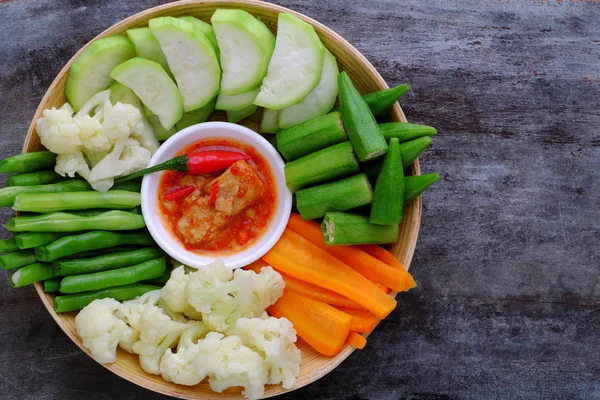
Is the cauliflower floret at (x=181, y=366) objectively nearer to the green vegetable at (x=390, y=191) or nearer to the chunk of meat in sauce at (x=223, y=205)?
the chunk of meat in sauce at (x=223, y=205)

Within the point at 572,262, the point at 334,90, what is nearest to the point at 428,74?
the point at 334,90

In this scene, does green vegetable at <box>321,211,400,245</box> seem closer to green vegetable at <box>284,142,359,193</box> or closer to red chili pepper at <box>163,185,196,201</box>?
green vegetable at <box>284,142,359,193</box>

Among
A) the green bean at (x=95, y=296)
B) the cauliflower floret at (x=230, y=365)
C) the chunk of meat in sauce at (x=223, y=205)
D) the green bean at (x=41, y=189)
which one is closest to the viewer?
the cauliflower floret at (x=230, y=365)

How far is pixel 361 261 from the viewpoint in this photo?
3.21m

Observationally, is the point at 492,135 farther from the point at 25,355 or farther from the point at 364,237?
the point at 25,355

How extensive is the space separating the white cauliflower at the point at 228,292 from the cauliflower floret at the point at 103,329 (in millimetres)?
406

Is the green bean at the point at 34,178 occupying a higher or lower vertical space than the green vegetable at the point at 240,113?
lower

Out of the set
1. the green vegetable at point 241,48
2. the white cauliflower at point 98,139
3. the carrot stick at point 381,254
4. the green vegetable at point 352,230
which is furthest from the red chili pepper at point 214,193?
the carrot stick at point 381,254

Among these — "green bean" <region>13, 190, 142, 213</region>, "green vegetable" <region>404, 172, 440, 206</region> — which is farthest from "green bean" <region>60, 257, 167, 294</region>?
"green vegetable" <region>404, 172, 440, 206</region>

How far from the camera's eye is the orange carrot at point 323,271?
3104mm

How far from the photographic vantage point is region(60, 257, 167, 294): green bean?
308 centimetres

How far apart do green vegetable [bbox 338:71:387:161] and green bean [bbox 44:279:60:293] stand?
185 centimetres

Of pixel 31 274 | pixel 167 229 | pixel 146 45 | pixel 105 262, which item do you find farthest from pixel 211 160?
pixel 31 274

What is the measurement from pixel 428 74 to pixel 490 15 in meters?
A: 0.59
